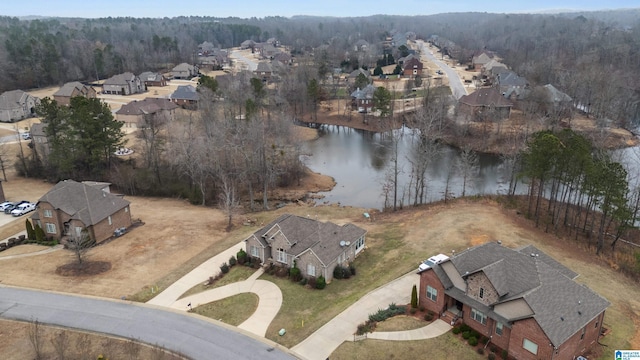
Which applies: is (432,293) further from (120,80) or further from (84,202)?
(120,80)

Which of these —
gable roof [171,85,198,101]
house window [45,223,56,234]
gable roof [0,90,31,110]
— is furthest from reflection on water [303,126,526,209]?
gable roof [0,90,31,110]

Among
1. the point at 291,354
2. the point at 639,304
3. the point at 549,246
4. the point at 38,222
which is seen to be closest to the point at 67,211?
the point at 38,222

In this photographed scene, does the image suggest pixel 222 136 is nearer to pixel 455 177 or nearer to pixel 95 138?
pixel 95 138

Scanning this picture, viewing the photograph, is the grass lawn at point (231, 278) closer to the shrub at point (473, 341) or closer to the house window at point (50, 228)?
the shrub at point (473, 341)

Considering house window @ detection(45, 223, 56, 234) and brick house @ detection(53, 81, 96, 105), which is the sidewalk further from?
brick house @ detection(53, 81, 96, 105)

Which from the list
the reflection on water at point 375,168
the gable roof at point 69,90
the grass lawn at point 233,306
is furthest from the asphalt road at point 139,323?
the gable roof at point 69,90
